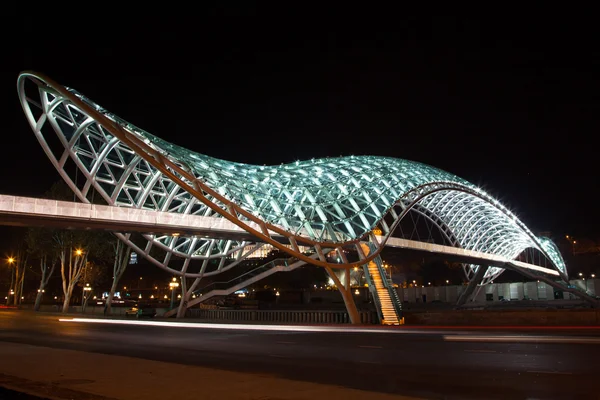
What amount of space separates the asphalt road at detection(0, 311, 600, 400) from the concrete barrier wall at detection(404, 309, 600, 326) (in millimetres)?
11095

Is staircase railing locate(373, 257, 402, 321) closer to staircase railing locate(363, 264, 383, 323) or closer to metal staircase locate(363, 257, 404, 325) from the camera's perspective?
metal staircase locate(363, 257, 404, 325)

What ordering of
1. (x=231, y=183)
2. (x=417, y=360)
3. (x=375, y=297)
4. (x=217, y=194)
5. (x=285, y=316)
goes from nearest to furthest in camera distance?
(x=417, y=360) < (x=217, y=194) < (x=231, y=183) < (x=375, y=297) < (x=285, y=316)

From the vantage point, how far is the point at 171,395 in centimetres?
999

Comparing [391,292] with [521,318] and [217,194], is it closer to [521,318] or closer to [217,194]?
[521,318]

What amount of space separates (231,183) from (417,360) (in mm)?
27282

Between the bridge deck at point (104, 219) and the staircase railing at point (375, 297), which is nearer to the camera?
the bridge deck at point (104, 219)

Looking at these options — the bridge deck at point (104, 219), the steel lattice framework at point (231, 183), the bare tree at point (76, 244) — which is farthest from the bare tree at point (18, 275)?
the bridge deck at point (104, 219)

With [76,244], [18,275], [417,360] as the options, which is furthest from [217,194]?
[18,275]

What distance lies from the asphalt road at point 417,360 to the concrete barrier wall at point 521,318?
11095mm

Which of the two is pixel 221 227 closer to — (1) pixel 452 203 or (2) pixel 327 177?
(2) pixel 327 177

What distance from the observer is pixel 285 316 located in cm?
4800

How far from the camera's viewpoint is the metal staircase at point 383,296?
41.0 meters

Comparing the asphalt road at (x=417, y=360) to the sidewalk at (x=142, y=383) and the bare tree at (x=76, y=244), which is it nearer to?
the sidewalk at (x=142, y=383)

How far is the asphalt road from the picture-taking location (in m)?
11.2
